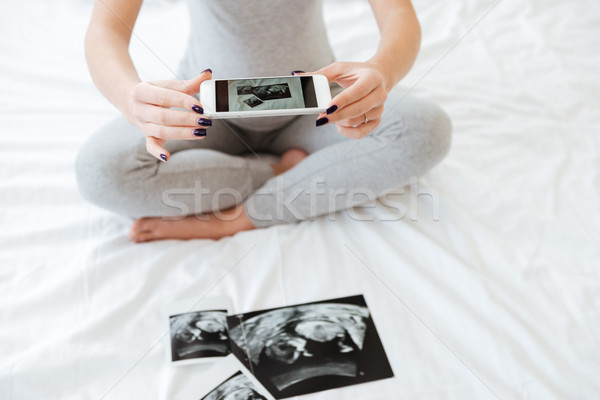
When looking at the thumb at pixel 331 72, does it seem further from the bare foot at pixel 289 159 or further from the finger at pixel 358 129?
the bare foot at pixel 289 159

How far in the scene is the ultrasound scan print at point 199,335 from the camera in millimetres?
573

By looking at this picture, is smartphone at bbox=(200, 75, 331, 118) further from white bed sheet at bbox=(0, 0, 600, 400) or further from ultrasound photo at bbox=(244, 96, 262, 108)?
white bed sheet at bbox=(0, 0, 600, 400)

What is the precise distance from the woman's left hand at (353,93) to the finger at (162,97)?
118 mm

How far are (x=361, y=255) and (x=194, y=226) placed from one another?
270mm

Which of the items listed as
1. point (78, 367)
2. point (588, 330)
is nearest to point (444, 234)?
point (588, 330)

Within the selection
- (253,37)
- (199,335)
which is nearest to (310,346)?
(199,335)

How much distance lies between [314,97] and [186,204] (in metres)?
0.37

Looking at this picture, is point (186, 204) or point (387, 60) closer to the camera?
point (387, 60)

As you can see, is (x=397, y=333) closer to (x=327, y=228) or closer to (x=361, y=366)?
(x=361, y=366)

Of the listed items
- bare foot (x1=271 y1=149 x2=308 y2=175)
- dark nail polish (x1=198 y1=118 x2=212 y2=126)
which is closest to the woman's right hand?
dark nail polish (x1=198 y1=118 x2=212 y2=126)

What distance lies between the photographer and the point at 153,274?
2.17 feet

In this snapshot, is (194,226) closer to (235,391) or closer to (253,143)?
(253,143)

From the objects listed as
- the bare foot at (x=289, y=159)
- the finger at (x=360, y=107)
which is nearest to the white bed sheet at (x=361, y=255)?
the bare foot at (x=289, y=159)

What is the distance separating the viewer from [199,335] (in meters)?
0.59
